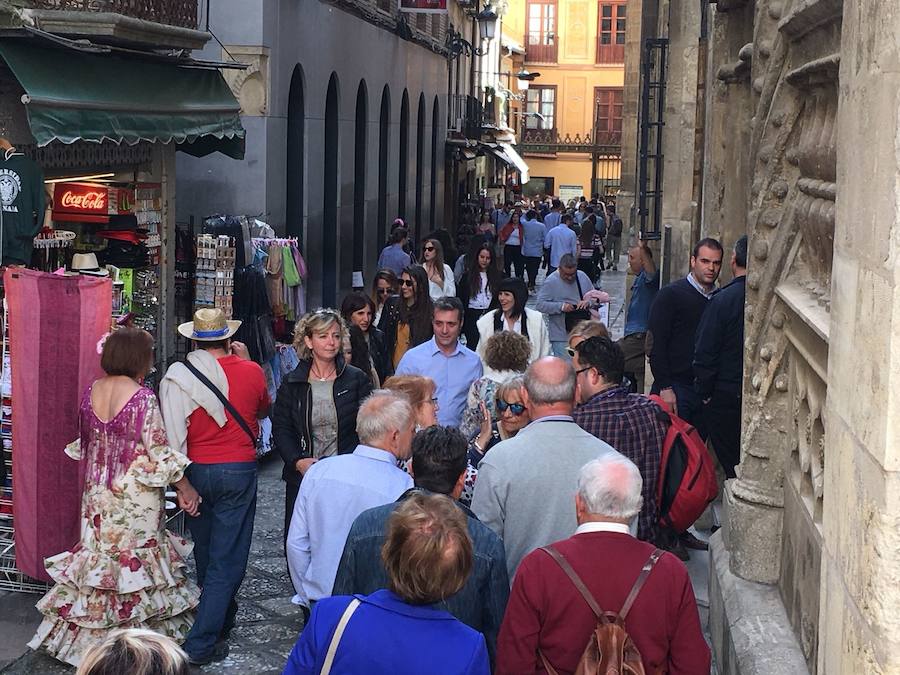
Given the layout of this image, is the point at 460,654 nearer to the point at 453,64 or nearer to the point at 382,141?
the point at 382,141

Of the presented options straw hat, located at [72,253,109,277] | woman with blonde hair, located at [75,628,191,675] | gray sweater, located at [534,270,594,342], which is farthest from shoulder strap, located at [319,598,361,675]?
gray sweater, located at [534,270,594,342]

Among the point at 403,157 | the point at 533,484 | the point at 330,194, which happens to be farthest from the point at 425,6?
the point at 533,484

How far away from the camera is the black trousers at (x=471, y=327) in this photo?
1320cm

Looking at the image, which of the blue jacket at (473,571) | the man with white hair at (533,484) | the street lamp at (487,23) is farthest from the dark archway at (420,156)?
the blue jacket at (473,571)

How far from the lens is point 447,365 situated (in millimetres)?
8781

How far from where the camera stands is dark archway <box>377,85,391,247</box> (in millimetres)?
27031

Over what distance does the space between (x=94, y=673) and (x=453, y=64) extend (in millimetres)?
37238

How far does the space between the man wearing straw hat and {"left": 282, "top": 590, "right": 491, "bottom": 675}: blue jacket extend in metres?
3.65

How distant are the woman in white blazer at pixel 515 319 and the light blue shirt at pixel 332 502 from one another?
4.07m

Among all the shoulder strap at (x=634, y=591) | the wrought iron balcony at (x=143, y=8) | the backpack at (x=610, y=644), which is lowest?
the backpack at (x=610, y=644)

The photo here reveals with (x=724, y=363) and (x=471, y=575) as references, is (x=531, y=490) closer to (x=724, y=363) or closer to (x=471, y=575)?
(x=471, y=575)

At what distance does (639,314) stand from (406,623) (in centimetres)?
880

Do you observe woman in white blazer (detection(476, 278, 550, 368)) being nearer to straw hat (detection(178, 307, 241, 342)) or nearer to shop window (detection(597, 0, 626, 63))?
straw hat (detection(178, 307, 241, 342))

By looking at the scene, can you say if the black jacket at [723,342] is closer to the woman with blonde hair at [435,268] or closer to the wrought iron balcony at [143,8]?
the wrought iron balcony at [143,8]
